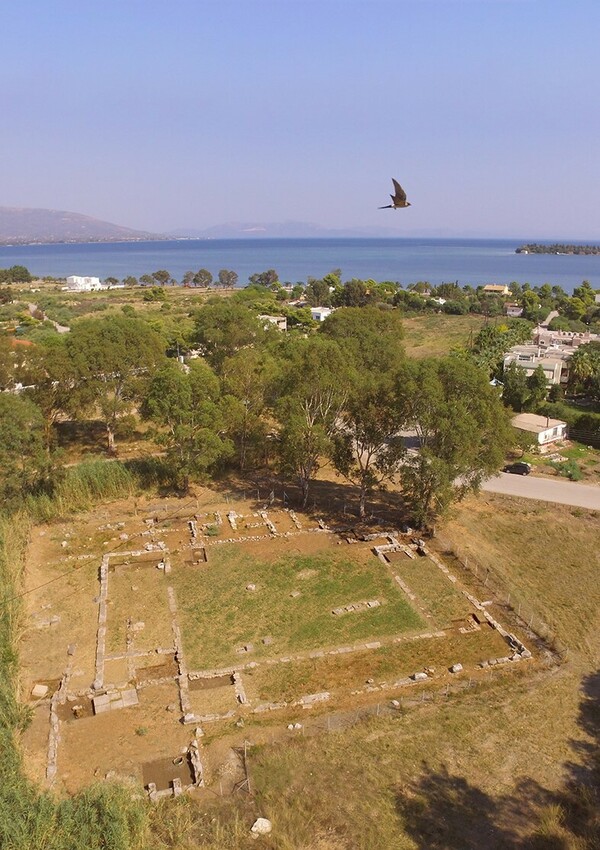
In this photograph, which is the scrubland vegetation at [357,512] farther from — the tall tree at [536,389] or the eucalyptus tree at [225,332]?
the tall tree at [536,389]

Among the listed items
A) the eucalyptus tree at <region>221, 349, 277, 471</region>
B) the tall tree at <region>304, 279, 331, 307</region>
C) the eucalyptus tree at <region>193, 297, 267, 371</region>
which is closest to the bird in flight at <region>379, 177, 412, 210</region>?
the eucalyptus tree at <region>221, 349, 277, 471</region>

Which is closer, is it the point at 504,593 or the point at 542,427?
the point at 504,593

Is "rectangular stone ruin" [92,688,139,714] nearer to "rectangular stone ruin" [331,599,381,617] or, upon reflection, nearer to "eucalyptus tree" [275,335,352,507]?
"rectangular stone ruin" [331,599,381,617]

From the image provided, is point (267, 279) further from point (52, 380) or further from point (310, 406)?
point (310, 406)

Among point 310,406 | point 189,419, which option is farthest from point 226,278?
point 310,406

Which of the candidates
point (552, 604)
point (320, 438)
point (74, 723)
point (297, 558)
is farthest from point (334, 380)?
point (74, 723)

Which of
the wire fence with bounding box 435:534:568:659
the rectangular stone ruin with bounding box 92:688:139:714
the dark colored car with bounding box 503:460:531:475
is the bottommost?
the rectangular stone ruin with bounding box 92:688:139:714
